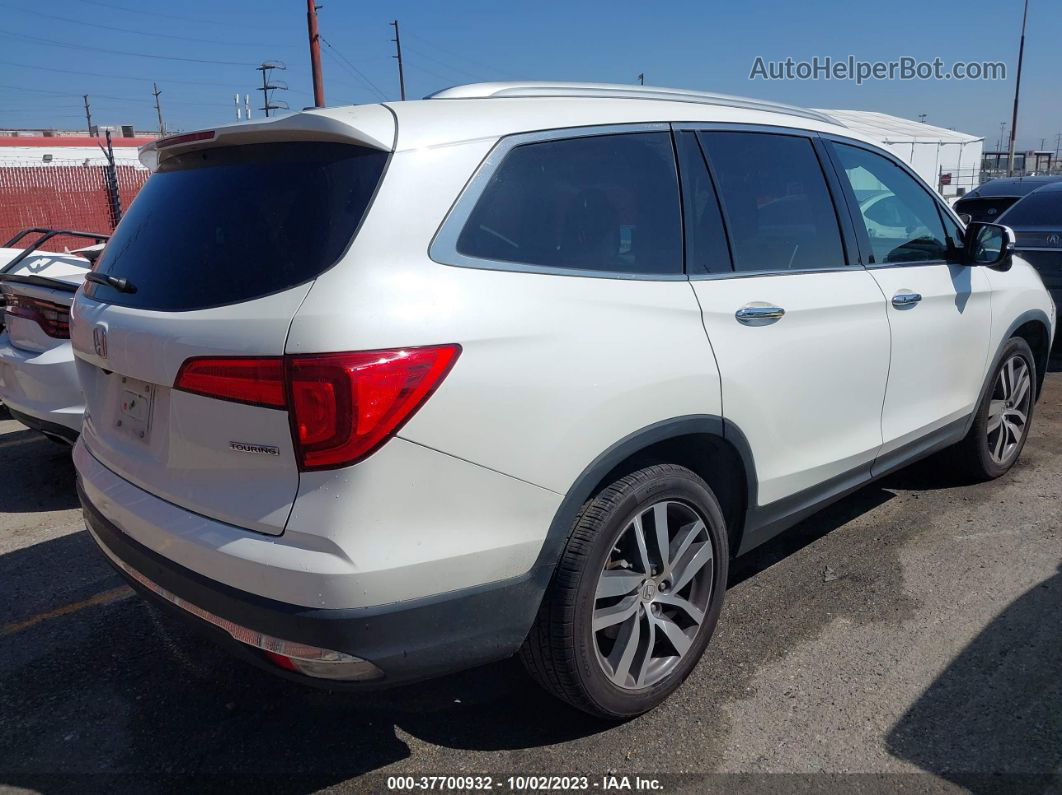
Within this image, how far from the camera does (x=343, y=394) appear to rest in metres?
1.94

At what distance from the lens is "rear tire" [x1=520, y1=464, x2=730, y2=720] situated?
2.38m

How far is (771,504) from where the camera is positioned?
3.06 metres

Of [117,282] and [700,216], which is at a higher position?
[700,216]

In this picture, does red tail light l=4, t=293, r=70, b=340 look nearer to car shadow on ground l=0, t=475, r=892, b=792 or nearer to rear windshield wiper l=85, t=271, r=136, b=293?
car shadow on ground l=0, t=475, r=892, b=792

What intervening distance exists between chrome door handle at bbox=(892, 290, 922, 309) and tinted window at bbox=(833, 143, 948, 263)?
0.17 metres

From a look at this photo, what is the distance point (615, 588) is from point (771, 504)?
84 cm

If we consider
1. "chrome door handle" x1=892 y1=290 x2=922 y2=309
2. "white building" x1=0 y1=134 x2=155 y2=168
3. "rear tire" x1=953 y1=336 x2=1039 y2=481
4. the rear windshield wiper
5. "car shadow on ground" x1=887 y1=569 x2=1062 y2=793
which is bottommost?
"car shadow on ground" x1=887 y1=569 x2=1062 y2=793

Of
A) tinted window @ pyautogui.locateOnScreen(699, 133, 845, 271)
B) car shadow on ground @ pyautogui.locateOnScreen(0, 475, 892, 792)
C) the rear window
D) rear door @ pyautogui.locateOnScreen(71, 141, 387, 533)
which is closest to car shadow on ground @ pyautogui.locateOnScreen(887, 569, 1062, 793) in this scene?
car shadow on ground @ pyautogui.locateOnScreen(0, 475, 892, 792)

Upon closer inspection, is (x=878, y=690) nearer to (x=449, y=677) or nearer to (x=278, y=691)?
(x=449, y=677)

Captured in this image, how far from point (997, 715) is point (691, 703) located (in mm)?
962

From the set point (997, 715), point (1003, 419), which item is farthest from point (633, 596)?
point (1003, 419)

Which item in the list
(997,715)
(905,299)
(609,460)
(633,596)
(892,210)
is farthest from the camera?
(892,210)

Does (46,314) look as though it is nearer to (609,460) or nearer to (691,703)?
(609,460)

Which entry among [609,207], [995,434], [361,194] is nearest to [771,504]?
[609,207]
